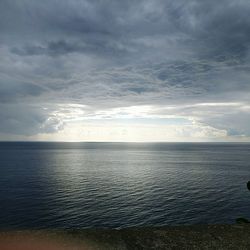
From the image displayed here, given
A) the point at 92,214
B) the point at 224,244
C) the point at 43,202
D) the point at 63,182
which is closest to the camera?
the point at 224,244

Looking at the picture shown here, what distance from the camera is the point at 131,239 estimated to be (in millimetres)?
7793

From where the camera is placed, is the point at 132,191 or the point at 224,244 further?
the point at 132,191

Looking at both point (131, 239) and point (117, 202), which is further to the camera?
point (117, 202)

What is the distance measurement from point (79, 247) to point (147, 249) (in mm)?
2020

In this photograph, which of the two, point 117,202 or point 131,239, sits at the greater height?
point 131,239

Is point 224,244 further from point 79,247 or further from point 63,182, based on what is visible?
point 63,182

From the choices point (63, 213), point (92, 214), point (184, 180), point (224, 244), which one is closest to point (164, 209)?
point (92, 214)

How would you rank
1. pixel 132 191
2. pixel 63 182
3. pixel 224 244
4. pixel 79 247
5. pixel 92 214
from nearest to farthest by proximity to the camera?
1. pixel 79 247
2. pixel 224 244
3. pixel 92 214
4. pixel 132 191
5. pixel 63 182

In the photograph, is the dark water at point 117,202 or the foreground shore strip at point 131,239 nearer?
the foreground shore strip at point 131,239

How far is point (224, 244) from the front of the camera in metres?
7.69

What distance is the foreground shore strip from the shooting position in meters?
7.35

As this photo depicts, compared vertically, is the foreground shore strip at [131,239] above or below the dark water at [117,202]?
above

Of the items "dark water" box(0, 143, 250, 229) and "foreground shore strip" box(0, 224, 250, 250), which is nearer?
"foreground shore strip" box(0, 224, 250, 250)

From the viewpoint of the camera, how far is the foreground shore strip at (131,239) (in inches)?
289
